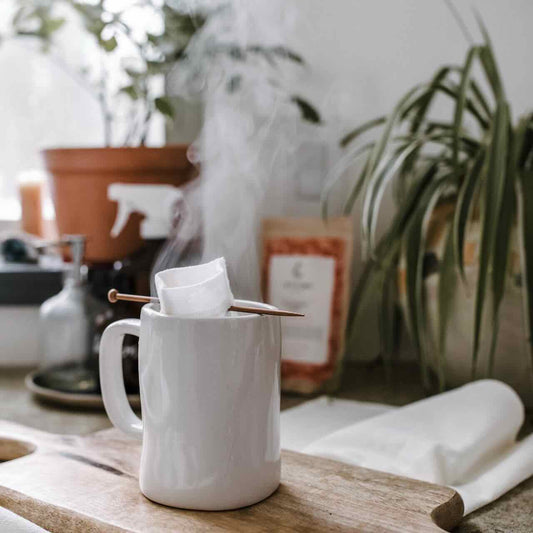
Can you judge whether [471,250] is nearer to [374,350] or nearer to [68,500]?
[374,350]

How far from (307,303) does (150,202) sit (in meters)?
0.29

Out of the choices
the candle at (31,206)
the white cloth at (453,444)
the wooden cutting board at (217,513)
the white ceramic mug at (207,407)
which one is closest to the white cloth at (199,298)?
the white ceramic mug at (207,407)

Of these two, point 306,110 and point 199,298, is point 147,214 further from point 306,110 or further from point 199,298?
point 199,298

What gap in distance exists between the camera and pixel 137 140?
1492 millimetres

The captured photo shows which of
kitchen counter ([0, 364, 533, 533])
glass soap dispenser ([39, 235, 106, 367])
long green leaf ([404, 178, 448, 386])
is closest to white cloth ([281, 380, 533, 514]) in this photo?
kitchen counter ([0, 364, 533, 533])

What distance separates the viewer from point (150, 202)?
3.76ft

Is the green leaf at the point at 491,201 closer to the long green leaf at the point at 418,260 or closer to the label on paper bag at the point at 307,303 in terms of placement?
the long green leaf at the point at 418,260

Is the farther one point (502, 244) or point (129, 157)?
point (129, 157)

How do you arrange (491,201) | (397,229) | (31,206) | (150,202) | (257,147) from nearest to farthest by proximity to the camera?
(491,201)
(397,229)
(150,202)
(257,147)
(31,206)

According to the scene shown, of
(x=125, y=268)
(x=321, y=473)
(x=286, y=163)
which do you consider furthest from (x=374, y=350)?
(x=321, y=473)

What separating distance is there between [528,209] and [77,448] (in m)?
0.59

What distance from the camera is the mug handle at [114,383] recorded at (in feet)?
1.96

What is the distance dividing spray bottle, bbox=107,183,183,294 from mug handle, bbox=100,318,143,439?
518 mm

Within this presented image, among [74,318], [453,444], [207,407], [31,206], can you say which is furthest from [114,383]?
[31,206]
